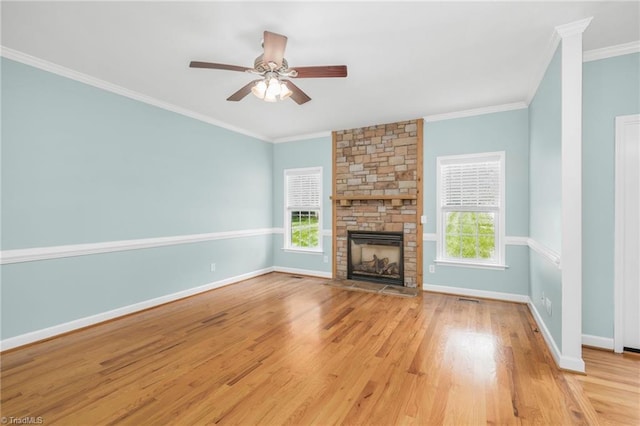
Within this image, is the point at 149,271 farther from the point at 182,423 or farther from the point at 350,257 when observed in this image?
the point at 350,257

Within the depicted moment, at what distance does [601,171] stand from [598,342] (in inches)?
62.9

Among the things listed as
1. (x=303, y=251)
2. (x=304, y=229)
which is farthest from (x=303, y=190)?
(x=303, y=251)

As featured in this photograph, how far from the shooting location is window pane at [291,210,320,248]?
574 cm

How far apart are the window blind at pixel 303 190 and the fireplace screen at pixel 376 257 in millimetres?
1045

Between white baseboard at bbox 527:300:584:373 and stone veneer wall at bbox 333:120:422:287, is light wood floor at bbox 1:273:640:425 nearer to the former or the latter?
white baseboard at bbox 527:300:584:373

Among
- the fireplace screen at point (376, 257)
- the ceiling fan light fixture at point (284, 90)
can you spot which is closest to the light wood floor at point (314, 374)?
the fireplace screen at point (376, 257)

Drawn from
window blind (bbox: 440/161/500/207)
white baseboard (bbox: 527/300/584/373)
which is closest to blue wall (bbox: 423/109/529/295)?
window blind (bbox: 440/161/500/207)

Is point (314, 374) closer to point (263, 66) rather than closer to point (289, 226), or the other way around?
point (263, 66)

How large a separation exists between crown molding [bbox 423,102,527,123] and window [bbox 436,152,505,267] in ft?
2.01

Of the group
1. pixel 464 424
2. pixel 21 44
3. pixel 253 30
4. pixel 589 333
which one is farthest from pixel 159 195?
pixel 589 333

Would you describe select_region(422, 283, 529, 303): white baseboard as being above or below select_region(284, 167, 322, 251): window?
below

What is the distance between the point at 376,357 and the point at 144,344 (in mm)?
2234

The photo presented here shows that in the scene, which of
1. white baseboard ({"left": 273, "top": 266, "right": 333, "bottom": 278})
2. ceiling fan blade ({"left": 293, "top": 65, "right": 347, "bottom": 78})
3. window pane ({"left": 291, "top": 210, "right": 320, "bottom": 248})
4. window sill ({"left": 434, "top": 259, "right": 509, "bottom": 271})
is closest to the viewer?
ceiling fan blade ({"left": 293, "top": 65, "right": 347, "bottom": 78})

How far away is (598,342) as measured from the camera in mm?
2695
